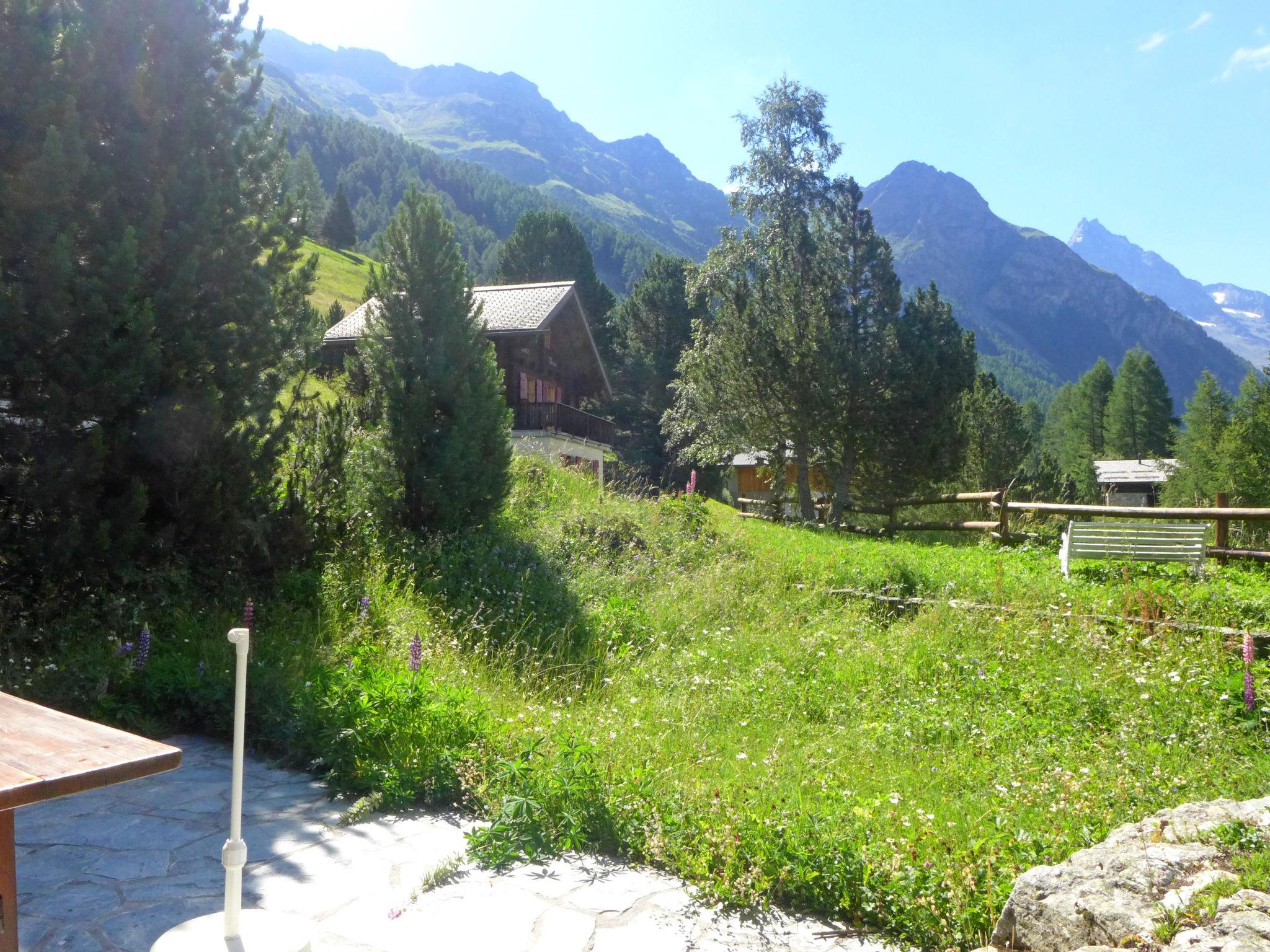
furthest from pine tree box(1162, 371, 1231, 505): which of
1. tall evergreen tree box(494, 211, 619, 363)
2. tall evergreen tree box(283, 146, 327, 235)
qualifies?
tall evergreen tree box(283, 146, 327, 235)

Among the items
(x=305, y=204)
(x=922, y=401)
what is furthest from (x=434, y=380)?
(x=922, y=401)

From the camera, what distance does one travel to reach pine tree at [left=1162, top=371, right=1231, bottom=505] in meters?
36.8

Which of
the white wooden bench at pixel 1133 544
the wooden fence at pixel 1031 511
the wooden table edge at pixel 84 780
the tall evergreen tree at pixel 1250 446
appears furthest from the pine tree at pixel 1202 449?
the wooden table edge at pixel 84 780

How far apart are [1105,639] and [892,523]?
11722 millimetres

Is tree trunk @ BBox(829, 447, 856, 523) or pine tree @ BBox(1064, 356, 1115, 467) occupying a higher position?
pine tree @ BBox(1064, 356, 1115, 467)

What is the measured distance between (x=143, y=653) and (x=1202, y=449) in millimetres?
42907

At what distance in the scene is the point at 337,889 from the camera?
356 cm

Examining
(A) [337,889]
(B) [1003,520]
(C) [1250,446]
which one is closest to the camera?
(A) [337,889]

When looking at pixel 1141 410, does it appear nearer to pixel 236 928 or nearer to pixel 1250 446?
pixel 1250 446

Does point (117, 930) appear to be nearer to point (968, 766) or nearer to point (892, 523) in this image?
point (968, 766)

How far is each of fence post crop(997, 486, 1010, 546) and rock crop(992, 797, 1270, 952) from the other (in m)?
11.7

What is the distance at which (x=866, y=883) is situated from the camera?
348cm

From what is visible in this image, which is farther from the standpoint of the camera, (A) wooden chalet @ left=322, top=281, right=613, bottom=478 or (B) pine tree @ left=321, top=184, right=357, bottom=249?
(B) pine tree @ left=321, top=184, right=357, bottom=249

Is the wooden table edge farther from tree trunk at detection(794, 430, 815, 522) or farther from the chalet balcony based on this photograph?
the chalet balcony
